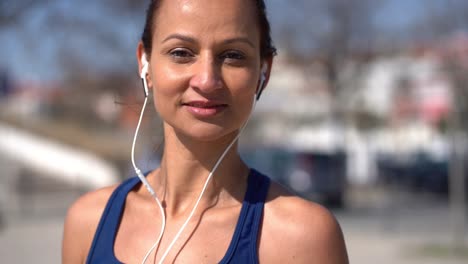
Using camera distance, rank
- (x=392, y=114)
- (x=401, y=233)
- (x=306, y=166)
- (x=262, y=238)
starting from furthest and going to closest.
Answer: (x=392, y=114), (x=306, y=166), (x=401, y=233), (x=262, y=238)

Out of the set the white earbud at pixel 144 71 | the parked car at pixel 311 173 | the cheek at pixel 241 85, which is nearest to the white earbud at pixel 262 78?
the cheek at pixel 241 85

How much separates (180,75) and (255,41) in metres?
0.24

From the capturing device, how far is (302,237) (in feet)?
6.21

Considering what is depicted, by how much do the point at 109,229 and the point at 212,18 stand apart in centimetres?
71

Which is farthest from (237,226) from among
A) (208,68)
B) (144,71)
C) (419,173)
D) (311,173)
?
(419,173)

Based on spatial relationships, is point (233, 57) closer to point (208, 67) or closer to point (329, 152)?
point (208, 67)

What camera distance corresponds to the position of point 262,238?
192cm

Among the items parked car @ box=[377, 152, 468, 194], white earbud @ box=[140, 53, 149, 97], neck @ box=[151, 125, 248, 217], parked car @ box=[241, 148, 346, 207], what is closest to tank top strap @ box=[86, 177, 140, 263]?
neck @ box=[151, 125, 248, 217]

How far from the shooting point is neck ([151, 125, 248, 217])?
2.10 meters

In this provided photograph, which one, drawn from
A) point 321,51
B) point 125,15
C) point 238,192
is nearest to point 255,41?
point 238,192

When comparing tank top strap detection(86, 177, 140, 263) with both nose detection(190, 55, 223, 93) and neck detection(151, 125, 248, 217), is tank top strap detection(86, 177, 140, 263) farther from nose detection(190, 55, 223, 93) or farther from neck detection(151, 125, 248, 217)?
nose detection(190, 55, 223, 93)

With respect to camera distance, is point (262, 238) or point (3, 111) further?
point (3, 111)

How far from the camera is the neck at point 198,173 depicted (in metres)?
2.10

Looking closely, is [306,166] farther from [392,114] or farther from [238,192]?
[392,114]
